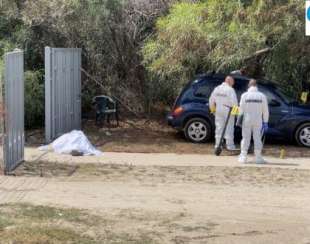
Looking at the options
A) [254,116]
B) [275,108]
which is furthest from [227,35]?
[254,116]

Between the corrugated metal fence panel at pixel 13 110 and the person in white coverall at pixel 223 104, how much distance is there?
14.5 ft

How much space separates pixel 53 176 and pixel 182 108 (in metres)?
5.32

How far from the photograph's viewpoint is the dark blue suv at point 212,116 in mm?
16219

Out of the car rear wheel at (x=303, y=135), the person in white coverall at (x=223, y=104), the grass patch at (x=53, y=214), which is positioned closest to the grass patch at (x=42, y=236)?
the grass patch at (x=53, y=214)

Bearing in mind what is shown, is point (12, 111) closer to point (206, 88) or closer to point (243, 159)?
point (243, 159)

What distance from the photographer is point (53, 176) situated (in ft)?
39.1

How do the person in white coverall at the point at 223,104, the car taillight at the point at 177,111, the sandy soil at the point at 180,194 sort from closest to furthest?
the sandy soil at the point at 180,194
the person in white coverall at the point at 223,104
the car taillight at the point at 177,111

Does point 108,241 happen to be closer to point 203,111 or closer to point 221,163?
point 221,163

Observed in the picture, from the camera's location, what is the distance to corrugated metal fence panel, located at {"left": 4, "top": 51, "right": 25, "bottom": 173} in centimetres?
1179

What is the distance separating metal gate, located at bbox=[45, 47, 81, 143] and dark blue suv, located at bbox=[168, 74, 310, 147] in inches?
95.5

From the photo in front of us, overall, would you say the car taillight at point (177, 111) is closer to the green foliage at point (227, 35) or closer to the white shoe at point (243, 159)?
the green foliage at point (227, 35)

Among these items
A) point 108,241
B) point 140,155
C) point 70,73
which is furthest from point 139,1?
point 108,241

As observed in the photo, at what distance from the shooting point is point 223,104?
15.3 meters

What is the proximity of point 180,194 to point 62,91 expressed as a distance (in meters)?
6.66
